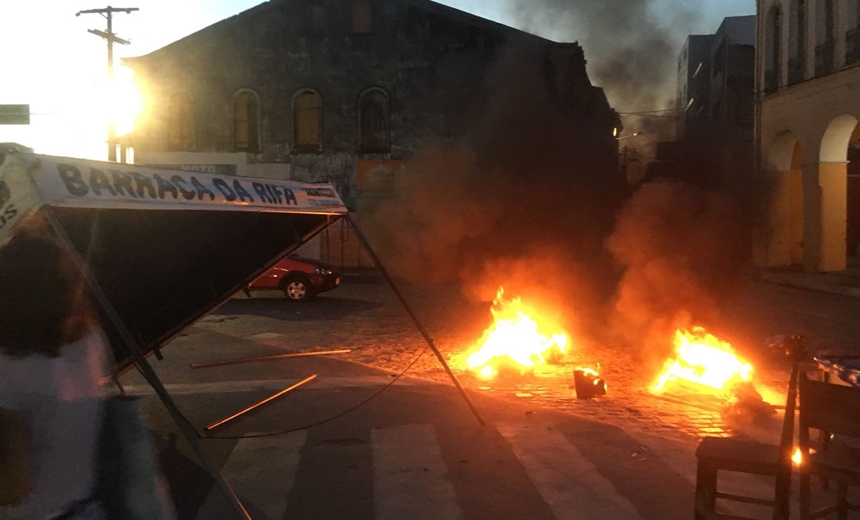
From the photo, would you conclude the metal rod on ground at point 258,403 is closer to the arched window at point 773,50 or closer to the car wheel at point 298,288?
the car wheel at point 298,288

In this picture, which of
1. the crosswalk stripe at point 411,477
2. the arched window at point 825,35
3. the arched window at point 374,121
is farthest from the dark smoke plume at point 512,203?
the crosswalk stripe at point 411,477

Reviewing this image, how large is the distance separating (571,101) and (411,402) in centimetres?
2141

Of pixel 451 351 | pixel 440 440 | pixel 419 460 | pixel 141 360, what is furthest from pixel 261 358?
pixel 141 360

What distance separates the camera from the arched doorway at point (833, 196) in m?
20.9

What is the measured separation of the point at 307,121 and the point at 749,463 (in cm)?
2469

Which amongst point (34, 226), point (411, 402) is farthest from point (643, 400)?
point (34, 226)

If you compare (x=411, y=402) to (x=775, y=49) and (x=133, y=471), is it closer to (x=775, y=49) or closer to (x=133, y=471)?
(x=133, y=471)

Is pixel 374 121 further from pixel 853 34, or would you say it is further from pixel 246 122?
pixel 853 34

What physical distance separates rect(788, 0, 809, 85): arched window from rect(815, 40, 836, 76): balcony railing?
1.00 m

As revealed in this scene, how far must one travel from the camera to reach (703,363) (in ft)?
25.5

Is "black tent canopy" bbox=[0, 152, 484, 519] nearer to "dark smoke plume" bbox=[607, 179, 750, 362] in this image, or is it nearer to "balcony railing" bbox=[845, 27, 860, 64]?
"dark smoke plume" bbox=[607, 179, 750, 362]

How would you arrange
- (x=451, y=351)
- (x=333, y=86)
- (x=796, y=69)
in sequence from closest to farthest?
(x=451, y=351), (x=796, y=69), (x=333, y=86)

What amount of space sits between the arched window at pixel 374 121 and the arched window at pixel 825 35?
14.6 metres

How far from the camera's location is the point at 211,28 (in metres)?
26.4
